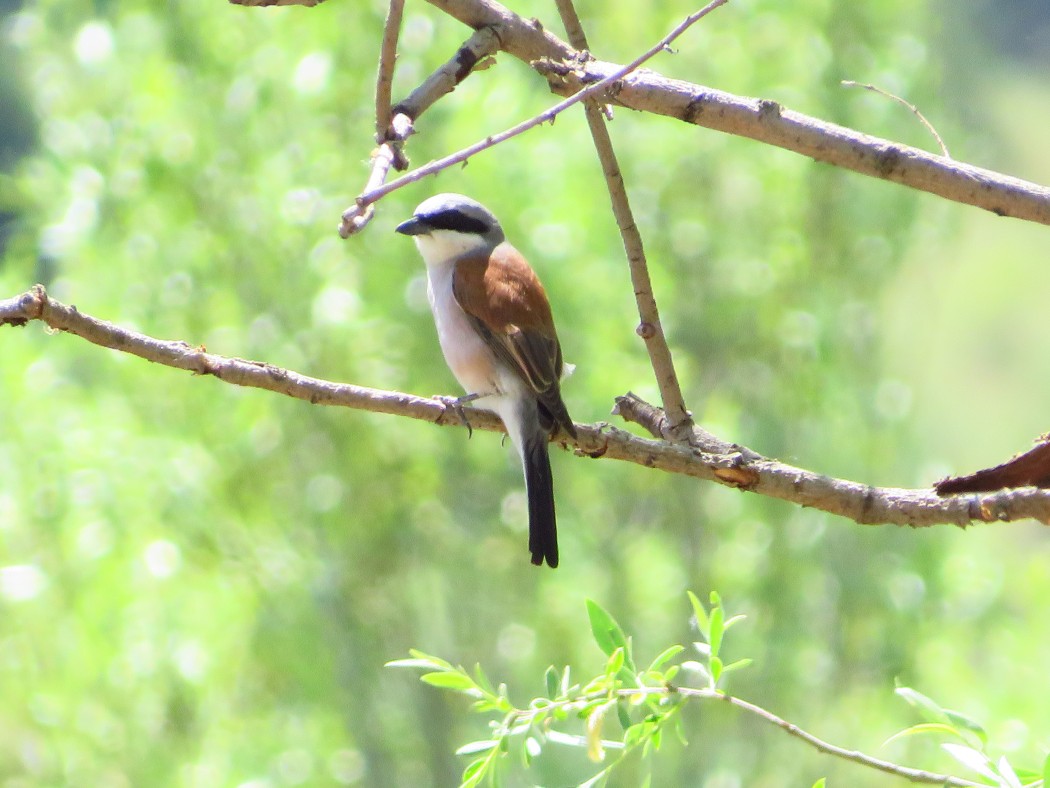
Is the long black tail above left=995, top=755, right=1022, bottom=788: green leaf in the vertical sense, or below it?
above

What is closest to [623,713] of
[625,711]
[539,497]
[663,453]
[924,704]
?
[625,711]

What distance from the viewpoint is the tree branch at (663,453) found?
1.64 m

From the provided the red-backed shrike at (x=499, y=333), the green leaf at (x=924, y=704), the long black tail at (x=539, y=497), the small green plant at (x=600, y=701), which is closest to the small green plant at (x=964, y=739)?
the green leaf at (x=924, y=704)

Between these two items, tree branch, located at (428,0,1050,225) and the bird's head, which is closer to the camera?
tree branch, located at (428,0,1050,225)

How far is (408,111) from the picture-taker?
166 centimetres

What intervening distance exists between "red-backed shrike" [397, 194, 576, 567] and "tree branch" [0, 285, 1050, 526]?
581mm

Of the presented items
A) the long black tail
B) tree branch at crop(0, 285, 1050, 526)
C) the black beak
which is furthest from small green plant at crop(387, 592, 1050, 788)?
the black beak

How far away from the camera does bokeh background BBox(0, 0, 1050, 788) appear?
5105 millimetres

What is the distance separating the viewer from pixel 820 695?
18.6 ft

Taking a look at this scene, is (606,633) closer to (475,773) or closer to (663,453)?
(475,773)

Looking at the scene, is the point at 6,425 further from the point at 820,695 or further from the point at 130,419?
the point at 820,695

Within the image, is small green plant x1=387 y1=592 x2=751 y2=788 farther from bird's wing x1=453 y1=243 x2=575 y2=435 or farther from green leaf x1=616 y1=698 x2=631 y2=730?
bird's wing x1=453 y1=243 x2=575 y2=435

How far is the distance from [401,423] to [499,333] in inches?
95.3

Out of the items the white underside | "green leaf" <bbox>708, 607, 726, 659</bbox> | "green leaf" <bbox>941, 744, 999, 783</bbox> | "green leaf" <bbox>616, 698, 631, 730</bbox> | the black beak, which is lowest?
"green leaf" <bbox>941, 744, 999, 783</bbox>
